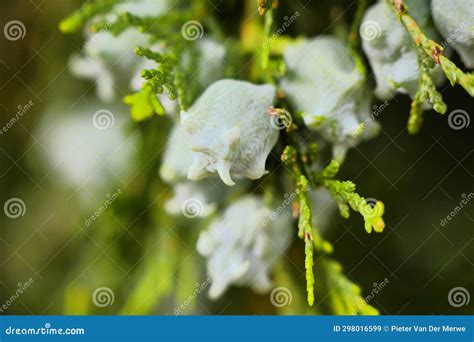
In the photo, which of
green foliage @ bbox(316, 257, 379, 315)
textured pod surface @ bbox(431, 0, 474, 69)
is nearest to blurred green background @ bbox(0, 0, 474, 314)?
green foliage @ bbox(316, 257, 379, 315)

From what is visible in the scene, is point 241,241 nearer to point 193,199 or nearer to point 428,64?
point 193,199

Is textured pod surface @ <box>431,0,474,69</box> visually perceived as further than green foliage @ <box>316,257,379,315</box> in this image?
No

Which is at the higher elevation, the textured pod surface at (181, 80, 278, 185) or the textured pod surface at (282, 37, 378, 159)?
the textured pod surface at (282, 37, 378, 159)

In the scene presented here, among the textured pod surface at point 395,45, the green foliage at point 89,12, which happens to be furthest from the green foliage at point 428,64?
the green foliage at point 89,12

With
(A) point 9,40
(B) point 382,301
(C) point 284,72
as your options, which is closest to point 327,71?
(C) point 284,72

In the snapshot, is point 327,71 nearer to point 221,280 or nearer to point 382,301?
point 221,280

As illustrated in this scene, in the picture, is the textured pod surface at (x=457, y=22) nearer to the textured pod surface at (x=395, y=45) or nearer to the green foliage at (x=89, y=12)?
the textured pod surface at (x=395, y=45)

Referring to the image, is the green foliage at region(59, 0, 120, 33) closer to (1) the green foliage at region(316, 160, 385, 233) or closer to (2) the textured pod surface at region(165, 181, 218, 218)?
(2) the textured pod surface at region(165, 181, 218, 218)
